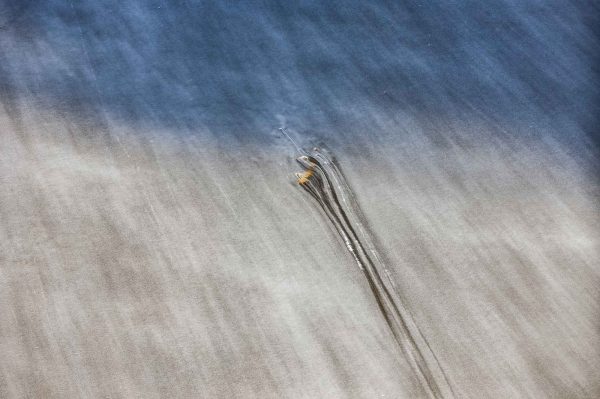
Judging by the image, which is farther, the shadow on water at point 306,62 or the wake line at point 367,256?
the shadow on water at point 306,62

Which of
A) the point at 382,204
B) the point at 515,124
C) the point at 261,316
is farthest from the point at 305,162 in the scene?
the point at 515,124

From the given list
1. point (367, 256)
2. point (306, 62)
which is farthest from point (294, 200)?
point (306, 62)

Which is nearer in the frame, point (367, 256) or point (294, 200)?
point (367, 256)

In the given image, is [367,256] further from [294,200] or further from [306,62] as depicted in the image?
[306,62]

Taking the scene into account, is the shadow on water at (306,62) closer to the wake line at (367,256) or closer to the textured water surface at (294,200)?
the textured water surface at (294,200)

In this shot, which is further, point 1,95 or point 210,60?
point 210,60

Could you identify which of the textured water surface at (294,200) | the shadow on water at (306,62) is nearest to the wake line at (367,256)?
the textured water surface at (294,200)

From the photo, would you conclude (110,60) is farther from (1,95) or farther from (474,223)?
(474,223)
